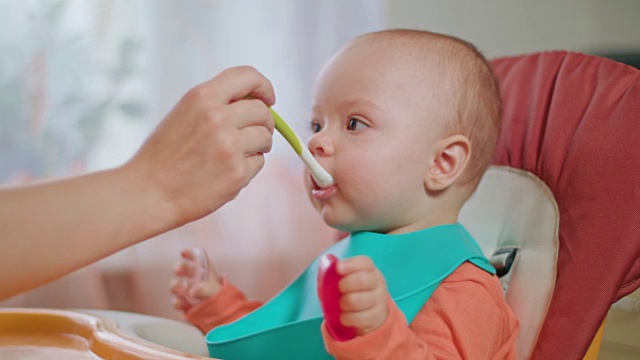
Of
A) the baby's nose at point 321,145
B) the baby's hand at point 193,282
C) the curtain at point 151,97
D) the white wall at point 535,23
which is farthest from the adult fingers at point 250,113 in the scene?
the white wall at point 535,23

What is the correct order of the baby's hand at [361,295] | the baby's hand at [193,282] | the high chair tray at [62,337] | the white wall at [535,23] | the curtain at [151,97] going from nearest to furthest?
the baby's hand at [361,295] → the high chair tray at [62,337] → the baby's hand at [193,282] → the curtain at [151,97] → the white wall at [535,23]

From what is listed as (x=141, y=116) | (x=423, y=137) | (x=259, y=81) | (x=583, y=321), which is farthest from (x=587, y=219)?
(x=141, y=116)

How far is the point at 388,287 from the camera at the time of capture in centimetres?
87

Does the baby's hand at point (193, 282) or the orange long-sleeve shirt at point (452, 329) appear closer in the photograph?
the orange long-sleeve shirt at point (452, 329)

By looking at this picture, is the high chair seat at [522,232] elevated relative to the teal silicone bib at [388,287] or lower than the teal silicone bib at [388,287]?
lower

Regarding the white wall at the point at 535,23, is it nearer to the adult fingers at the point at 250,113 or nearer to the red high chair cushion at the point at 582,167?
the red high chair cushion at the point at 582,167

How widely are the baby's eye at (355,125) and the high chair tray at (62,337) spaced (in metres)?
0.34

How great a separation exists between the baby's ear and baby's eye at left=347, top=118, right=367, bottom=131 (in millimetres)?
95

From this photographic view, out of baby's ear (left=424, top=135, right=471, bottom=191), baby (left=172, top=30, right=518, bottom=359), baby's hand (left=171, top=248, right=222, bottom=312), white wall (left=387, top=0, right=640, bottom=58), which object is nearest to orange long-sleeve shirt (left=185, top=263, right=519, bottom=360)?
baby (left=172, top=30, right=518, bottom=359)

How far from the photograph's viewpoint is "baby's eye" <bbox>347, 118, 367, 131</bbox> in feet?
3.05

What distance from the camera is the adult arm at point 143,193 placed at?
697 millimetres

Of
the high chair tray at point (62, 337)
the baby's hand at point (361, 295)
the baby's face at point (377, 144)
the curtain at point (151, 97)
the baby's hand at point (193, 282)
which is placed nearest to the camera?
the baby's hand at point (361, 295)

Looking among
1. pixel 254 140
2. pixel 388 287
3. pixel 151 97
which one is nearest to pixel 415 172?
pixel 388 287

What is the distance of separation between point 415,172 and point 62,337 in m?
0.46
